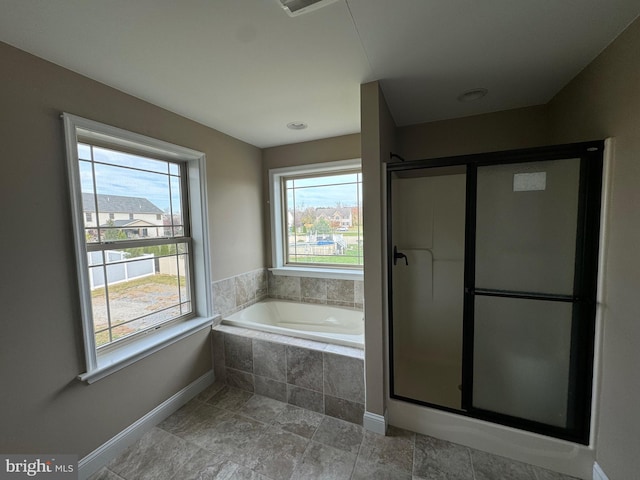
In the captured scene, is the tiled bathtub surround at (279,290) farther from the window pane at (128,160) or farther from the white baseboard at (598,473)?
the white baseboard at (598,473)

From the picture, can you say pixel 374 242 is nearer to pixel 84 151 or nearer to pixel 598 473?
pixel 598 473

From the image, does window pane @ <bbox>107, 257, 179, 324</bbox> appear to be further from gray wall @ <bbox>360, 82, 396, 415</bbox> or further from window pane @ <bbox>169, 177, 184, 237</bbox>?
gray wall @ <bbox>360, 82, 396, 415</bbox>

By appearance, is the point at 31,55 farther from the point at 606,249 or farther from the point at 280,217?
the point at 606,249

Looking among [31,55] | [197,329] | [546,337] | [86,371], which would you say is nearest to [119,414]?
[86,371]

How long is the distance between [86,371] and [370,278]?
5.97 ft

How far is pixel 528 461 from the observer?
151 cm

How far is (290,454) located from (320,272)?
5.54 feet

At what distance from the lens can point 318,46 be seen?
129 centimetres

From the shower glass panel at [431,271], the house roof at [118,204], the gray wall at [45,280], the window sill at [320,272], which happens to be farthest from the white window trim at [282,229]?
the gray wall at [45,280]

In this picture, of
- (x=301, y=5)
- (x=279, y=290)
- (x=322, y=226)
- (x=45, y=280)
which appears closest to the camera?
(x=301, y=5)

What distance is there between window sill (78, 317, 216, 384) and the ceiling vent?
2.18 metres

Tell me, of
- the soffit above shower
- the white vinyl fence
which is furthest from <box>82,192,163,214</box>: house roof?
the soffit above shower

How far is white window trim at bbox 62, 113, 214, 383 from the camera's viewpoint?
1440 millimetres

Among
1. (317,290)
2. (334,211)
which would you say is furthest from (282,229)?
(317,290)
